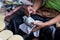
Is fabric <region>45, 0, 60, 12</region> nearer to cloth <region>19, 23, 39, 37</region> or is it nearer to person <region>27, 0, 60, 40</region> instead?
person <region>27, 0, 60, 40</region>

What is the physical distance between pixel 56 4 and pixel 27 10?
7.9 inches

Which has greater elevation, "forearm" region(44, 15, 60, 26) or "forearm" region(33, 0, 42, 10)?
"forearm" region(33, 0, 42, 10)

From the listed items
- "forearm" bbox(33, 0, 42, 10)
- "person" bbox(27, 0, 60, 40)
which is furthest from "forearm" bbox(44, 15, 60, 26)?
"forearm" bbox(33, 0, 42, 10)

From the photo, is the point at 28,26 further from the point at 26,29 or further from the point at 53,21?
the point at 53,21

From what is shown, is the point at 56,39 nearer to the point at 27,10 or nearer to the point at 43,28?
the point at 43,28

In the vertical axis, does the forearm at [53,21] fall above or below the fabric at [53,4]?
below

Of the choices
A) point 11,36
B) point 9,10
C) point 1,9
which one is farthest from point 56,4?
point 1,9

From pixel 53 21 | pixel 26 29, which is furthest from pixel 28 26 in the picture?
pixel 53 21

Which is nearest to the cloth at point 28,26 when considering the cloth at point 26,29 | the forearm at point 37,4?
the cloth at point 26,29

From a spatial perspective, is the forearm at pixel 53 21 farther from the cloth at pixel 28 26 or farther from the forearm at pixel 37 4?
the forearm at pixel 37 4

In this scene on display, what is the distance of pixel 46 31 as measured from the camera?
1.12 metres

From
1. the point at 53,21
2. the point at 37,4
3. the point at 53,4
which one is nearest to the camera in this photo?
the point at 53,21

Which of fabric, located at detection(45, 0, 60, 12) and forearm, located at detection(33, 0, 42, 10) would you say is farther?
forearm, located at detection(33, 0, 42, 10)

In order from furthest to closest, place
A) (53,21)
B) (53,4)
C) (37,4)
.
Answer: (37,4)
(53,4)
(53,21)
